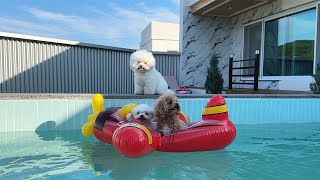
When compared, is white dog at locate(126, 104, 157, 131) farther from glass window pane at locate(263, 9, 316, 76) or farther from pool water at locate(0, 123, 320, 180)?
glass window pane at locate(263, 9, 316, 76)

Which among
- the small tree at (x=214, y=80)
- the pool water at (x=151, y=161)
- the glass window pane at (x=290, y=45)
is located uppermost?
the glass window pane at (x=290, y=45)

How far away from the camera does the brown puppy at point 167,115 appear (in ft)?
9.02

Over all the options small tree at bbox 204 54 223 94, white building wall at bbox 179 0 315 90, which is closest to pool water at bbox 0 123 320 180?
small tree at bbox 204 54 223 94

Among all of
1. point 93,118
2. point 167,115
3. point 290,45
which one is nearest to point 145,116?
point 167,115

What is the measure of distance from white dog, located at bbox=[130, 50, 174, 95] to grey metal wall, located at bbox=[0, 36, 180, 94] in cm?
346

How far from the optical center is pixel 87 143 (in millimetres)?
3447

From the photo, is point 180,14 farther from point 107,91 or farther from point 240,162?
point 240,162

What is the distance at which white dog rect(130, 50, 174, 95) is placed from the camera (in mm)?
4031

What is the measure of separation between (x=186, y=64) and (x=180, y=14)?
6.64 ft

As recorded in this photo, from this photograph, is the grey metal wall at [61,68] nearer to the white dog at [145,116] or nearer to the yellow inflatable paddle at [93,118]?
the yellow inflatable paddle at [93,118]

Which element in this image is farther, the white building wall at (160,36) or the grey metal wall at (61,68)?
the white building wall at (160,36)

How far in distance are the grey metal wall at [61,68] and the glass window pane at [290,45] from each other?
4.54m

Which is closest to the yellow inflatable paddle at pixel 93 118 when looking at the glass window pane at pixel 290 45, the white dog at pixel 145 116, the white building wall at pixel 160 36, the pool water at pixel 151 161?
the pool water at pixel 151 161

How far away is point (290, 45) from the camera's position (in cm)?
837
